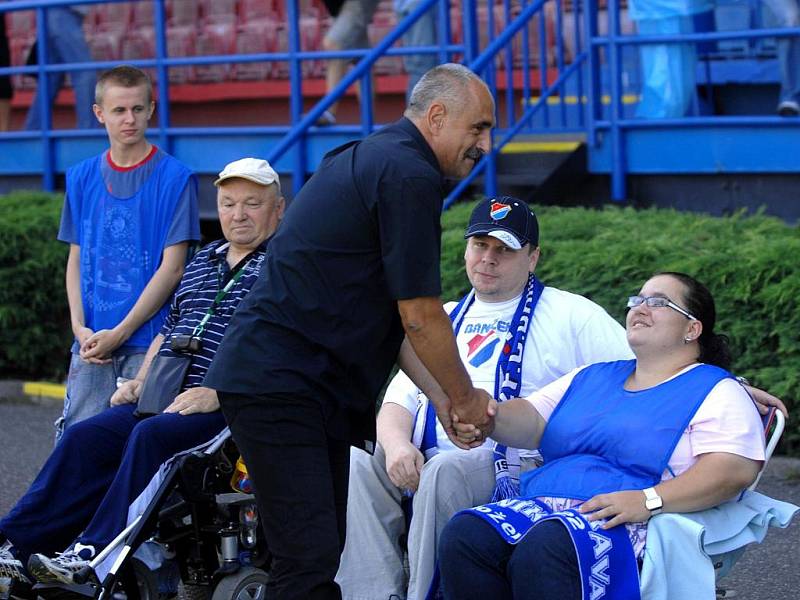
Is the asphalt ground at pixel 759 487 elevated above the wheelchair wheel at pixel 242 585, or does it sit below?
below

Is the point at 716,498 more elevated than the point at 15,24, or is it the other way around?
the point at 15,24

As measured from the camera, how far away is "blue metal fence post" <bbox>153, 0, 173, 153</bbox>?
10352 millimetres

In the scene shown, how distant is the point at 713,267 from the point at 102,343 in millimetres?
2672

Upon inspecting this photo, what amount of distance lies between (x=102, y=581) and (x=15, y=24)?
13.2 m

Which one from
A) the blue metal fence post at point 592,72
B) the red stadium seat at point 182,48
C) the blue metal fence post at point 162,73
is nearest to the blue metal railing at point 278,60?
the blue metal fence post at point 162,73

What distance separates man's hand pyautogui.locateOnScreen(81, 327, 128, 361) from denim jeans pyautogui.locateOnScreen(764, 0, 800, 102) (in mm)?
4459

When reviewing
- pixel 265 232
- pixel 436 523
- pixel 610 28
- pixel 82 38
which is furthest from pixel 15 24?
pixel 436 523

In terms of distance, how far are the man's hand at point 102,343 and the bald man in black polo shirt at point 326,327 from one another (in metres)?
1.55

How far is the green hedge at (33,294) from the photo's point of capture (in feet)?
28.8

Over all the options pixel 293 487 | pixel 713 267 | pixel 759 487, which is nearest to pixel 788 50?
pixel 713 267

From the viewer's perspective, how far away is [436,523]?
431 centimetres

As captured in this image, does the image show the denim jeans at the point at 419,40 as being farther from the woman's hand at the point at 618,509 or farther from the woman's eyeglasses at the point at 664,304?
the woman's hand at the point at 618,509

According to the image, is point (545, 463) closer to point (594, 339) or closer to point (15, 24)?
point (594, 339)

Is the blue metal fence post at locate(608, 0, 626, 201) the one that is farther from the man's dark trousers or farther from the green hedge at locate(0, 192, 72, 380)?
the man's dark trousers
